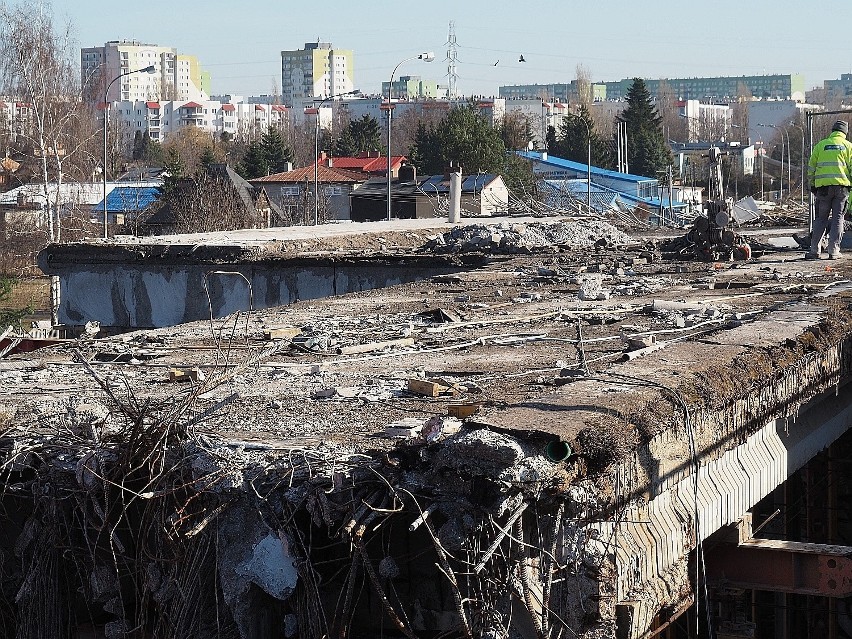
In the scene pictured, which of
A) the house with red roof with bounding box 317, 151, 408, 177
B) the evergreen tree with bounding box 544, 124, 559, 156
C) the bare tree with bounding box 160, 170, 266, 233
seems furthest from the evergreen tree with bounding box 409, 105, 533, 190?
the evergreen tree with bounding box 544, 124, 559, 156

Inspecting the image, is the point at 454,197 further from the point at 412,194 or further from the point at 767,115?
the point at 767,115

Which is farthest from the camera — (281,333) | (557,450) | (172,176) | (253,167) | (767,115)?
(767,115)

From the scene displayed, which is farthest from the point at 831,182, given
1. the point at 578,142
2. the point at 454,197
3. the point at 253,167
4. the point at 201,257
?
the point at 578,142

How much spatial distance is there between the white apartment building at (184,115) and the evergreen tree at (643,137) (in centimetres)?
7995

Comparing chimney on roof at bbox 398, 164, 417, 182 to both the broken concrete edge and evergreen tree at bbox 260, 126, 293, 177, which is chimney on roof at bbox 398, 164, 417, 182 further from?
the broken concrete edge

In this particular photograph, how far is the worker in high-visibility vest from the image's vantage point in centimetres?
1420

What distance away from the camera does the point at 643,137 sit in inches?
3004

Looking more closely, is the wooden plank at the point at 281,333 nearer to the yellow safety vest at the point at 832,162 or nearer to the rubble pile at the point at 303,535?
the rubble pile at the point at 303,535

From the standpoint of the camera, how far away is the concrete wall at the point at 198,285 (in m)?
17.0

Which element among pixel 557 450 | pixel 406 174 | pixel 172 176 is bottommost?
pixel 557 450

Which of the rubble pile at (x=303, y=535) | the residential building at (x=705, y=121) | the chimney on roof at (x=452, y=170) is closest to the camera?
the rubble pile at (x=303, y=535)

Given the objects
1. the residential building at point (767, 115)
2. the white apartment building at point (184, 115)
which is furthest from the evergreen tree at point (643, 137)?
the white apartment building at point (184, 115)

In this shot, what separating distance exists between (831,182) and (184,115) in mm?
149151

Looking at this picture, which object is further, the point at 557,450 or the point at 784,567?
the point at 784,567
